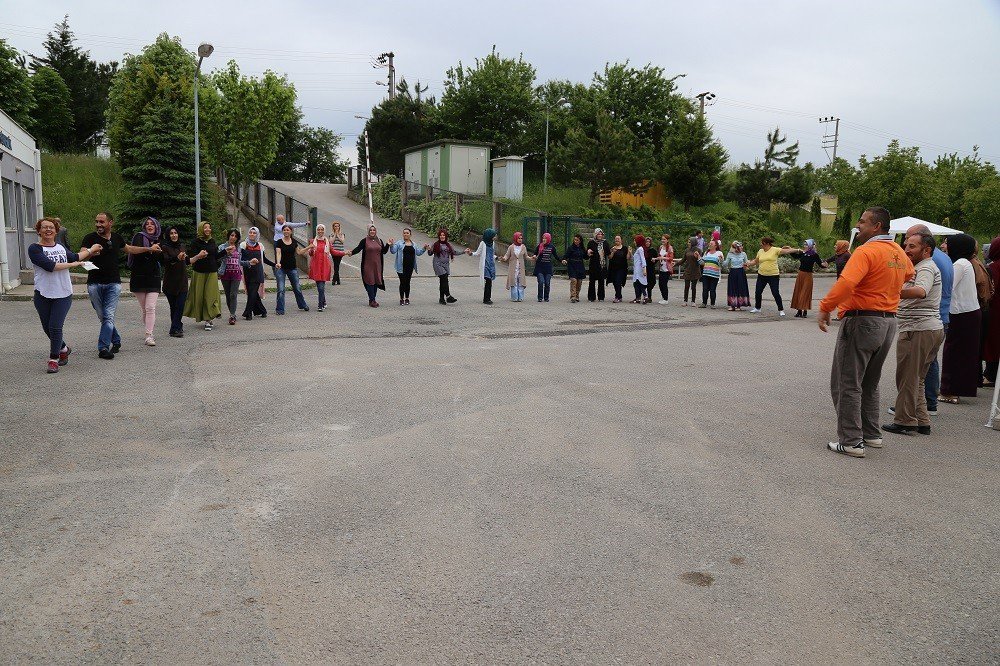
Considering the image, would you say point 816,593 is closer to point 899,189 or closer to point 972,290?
point 972,290

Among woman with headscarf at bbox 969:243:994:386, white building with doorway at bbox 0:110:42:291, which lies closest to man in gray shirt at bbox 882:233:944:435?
woman with headscarf at bbox 969:243:994:386

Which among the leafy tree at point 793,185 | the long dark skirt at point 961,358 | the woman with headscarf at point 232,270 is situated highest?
the leafy tree at point 793,185

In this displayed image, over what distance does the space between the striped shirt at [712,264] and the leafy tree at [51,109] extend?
4766 cm

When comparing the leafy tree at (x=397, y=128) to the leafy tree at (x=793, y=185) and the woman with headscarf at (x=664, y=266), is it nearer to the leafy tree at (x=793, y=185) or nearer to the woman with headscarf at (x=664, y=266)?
the leafy tree at (x=793, y=185)

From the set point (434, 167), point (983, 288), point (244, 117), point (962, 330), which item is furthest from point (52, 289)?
point (434, 167)

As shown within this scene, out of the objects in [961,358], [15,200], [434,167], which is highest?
Answer: [434,167]

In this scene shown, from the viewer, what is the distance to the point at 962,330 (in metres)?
8.76

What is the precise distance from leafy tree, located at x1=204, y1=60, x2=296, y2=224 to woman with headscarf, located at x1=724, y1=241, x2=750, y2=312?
889 inches

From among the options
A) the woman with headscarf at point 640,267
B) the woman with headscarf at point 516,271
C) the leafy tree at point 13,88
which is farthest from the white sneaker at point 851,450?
the leafy tree at point 13,88

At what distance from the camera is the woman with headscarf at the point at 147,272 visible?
11.3 metres

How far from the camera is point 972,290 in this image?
852cm

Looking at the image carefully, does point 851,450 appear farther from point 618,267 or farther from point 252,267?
point 618,267

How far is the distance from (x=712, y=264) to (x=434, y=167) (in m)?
25.9

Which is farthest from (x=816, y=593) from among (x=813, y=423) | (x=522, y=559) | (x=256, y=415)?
(x=256, y=415)
